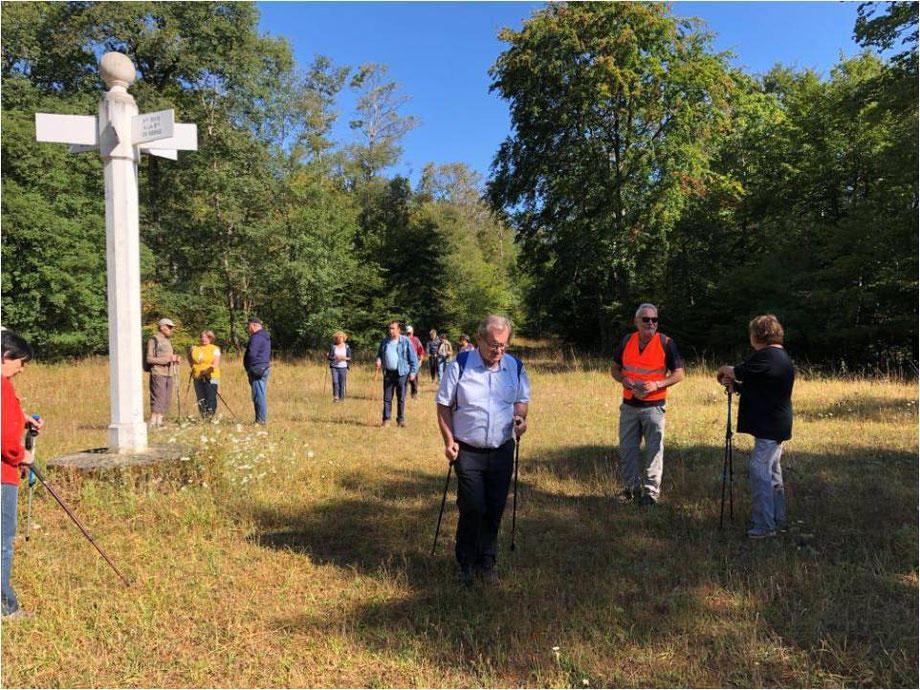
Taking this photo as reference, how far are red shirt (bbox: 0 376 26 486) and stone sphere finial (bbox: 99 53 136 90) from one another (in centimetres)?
381

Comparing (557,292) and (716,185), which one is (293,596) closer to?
(557,292)

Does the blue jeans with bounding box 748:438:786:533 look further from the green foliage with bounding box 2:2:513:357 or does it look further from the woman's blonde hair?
the green foliage with bounding box 2:2:513:357

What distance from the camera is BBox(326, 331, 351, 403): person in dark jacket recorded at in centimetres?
1188

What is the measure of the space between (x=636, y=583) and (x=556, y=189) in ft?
70.2

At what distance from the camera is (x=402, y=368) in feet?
30.8

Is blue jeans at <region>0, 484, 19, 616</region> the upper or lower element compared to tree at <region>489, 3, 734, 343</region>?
lower

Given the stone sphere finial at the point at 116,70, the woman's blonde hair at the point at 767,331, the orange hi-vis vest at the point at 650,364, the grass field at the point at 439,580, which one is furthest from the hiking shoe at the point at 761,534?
the stone sphere finial at the point at 116,70

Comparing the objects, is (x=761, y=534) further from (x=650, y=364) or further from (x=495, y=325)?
(x=495, y=325)

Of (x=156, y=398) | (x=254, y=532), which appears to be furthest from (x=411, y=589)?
(x=156, y=398)

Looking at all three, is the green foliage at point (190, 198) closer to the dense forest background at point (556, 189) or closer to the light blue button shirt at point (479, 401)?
the dense forest background at point (556, 189)

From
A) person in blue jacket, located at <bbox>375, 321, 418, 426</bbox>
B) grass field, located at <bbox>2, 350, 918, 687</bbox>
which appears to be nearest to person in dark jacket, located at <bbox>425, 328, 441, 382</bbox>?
person in blue jacket, located at <bbox>375, 321, 418, 426</bbox>

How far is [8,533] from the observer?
320cm

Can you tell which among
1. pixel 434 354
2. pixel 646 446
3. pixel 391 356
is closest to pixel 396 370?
pixel 391 356

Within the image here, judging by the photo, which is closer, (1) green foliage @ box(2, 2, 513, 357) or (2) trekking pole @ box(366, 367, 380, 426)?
(2) trekking pole @ box(366, 367, 380, 426)
